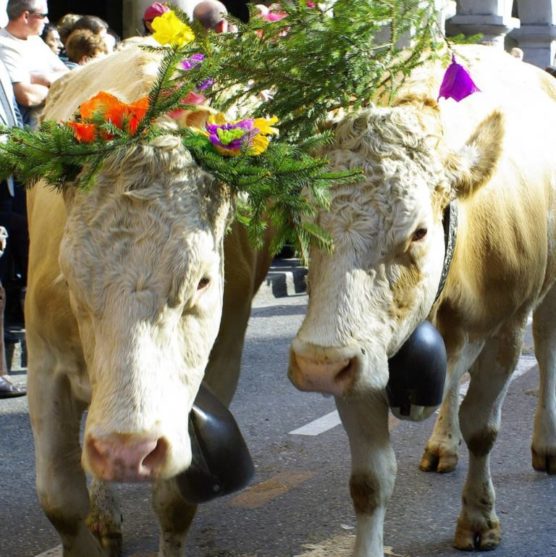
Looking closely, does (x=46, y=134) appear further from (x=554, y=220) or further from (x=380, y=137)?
Result: (x=554, y=220)

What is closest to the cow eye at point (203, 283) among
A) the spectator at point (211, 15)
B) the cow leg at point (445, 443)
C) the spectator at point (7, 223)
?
the spectator at point (211, 15)

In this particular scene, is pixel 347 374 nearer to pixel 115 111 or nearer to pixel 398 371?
pixel 398 371

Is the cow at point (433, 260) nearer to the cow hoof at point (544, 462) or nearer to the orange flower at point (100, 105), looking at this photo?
the orange flower at point (100, 105)

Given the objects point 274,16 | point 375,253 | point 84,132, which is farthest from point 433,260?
point 84,132

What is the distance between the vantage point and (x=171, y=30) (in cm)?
429

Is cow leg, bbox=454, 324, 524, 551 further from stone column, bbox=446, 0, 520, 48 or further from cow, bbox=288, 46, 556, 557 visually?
stone column, bbox=446, 0, 520, 48

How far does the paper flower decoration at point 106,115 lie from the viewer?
354cm

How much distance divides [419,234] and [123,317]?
120 centimetres

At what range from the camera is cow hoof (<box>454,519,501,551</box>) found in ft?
16.1

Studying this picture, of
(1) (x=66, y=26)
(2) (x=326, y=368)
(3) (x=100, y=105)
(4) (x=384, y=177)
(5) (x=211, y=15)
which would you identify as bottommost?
(2) (x=326, y=368)

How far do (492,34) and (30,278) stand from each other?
53.9 feet

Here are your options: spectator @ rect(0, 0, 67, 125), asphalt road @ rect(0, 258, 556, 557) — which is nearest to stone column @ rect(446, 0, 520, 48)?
spectator @ rect(0, 0, 67, 125)

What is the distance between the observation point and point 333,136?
4.12 m

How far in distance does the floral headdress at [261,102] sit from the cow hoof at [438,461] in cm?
206
